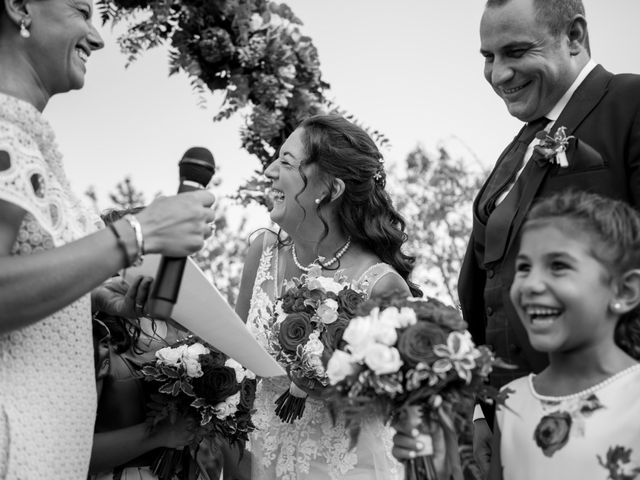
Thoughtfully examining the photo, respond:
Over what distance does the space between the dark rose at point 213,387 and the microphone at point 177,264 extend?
4.33 feet

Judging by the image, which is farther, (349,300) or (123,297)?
(349,300)

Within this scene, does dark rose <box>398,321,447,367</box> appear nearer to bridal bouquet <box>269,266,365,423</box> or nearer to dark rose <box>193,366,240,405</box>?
bridal bouquet <box>269,266,365,423</box>

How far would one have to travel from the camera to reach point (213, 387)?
397cm

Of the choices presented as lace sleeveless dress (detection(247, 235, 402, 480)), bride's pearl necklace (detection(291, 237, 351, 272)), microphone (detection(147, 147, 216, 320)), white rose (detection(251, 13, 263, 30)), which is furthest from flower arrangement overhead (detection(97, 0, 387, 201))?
microphone (detection(147, 147, 216, 320))

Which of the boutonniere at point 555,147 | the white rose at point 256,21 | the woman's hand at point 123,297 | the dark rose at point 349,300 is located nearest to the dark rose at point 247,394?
the dark rose at point 349,300

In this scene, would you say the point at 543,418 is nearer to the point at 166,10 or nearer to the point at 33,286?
the point at 33,286

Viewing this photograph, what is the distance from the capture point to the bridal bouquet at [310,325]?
3871mm

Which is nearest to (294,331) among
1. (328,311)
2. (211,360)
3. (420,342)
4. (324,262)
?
(328,311)

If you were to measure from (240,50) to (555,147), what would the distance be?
3102 millimetres

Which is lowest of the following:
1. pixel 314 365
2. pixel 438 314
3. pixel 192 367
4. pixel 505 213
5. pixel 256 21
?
pixel 192 367

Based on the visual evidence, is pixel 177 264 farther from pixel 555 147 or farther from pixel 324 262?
pixel 324 262

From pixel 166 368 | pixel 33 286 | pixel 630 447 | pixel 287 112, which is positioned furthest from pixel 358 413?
pixel 287 112

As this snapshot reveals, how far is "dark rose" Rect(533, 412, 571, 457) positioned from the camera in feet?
9.05

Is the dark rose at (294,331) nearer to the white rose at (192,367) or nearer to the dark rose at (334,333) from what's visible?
the dark rose at (334,333)
